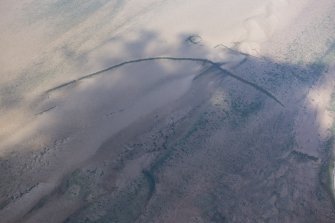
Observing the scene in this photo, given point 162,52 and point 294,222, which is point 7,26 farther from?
point 294,222

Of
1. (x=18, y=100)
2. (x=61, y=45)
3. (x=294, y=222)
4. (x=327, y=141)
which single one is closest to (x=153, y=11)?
(x=61, y=45)

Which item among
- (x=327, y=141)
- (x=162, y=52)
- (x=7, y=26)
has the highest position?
(x=7, y=26)

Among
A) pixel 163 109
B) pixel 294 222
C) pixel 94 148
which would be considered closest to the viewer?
pixel 294 222

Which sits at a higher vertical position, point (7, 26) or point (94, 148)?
point (7, 26)

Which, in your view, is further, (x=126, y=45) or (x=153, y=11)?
(x=153, y=11)

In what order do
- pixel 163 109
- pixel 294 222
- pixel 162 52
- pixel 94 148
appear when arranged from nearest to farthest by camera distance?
pixel 294 222 → pixel 94 148 → pixel 163 109 → pixel 162 52

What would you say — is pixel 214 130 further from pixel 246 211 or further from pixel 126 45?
pixel 126 45
